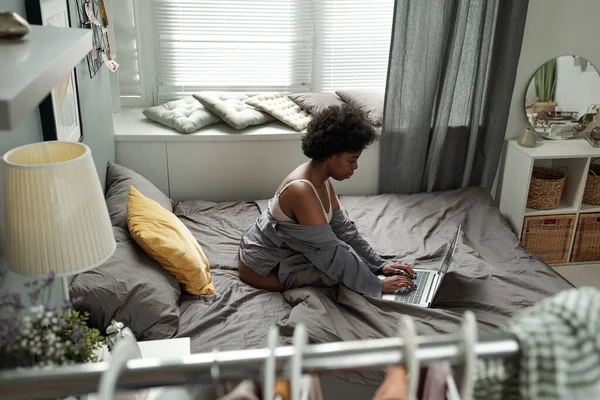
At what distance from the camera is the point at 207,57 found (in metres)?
3.43

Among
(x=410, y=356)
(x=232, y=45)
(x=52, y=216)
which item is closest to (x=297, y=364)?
(x=410, y=356)

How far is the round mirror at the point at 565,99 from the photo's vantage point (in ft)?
10.6

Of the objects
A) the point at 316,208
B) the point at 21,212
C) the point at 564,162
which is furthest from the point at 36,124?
the point at 564,162

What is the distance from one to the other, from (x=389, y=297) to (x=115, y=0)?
219 centimetres

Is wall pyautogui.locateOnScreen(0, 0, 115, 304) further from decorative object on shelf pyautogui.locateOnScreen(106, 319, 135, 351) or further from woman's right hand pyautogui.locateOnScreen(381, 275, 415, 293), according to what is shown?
woman's right hand pyautogui.locateOnScreen(381, 275, 415, 293)

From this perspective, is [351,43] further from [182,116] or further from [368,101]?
[182,116]

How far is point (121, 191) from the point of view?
2.47 metres

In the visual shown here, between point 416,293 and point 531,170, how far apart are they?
1248mm

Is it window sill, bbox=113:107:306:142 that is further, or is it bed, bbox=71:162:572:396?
window sill, bbox=113:107:306:142

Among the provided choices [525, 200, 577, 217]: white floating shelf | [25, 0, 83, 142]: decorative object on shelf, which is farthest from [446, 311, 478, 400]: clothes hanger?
[525, 200, 577, 217]: white floating shelf

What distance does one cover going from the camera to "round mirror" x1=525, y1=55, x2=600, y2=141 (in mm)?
3238

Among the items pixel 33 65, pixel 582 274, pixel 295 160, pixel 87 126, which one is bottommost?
pixel 582 274

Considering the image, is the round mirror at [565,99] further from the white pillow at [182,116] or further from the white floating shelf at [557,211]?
the white pillow at [182,116]

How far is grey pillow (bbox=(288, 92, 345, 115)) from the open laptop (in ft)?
3.84
